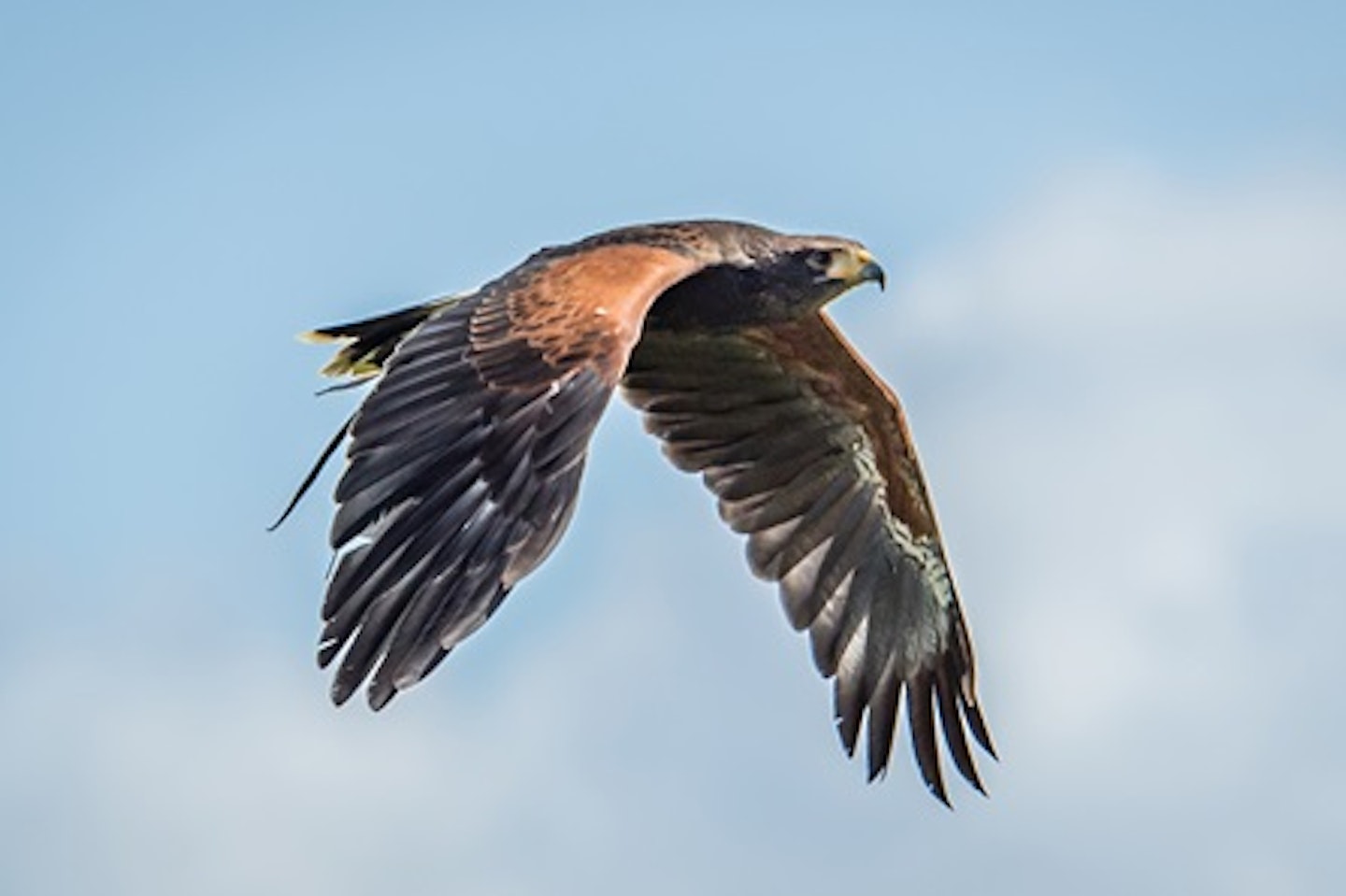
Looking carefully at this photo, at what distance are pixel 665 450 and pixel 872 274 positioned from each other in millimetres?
1474

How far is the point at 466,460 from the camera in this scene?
34.1 feet

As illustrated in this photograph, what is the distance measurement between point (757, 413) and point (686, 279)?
149 centimetres

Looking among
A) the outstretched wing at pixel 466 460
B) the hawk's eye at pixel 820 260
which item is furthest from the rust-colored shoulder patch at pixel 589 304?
the hawk's eye at pixel 820 260

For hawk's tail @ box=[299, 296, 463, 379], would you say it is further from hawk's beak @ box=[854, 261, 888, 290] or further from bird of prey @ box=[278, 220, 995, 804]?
hawk's beak @ box=[854, 261, 888, 290]

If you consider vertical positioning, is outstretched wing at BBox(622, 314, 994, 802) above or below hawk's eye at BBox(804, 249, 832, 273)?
below

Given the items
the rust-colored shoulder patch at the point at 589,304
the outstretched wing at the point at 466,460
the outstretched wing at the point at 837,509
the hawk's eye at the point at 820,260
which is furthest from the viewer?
the outstretched wing at the point at 837,509

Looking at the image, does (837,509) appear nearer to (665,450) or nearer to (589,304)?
(665,450)

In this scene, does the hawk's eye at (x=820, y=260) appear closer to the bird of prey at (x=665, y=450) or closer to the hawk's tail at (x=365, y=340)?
the bird of prey at (x=665, y=450)

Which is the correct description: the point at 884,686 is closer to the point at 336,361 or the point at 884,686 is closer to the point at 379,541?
the point at 336,361

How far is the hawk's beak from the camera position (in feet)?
41.1

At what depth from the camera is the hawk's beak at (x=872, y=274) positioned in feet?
41.1

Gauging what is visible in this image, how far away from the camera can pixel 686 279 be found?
12.3 metres

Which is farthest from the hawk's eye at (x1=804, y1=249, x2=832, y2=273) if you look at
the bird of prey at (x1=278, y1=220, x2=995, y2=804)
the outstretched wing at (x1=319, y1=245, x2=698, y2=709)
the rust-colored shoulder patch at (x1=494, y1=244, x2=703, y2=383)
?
the outstretched wing at (x1=319, y1=245, x2=698, y2=709)

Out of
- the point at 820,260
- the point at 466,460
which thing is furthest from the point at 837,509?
the point at 466,460
